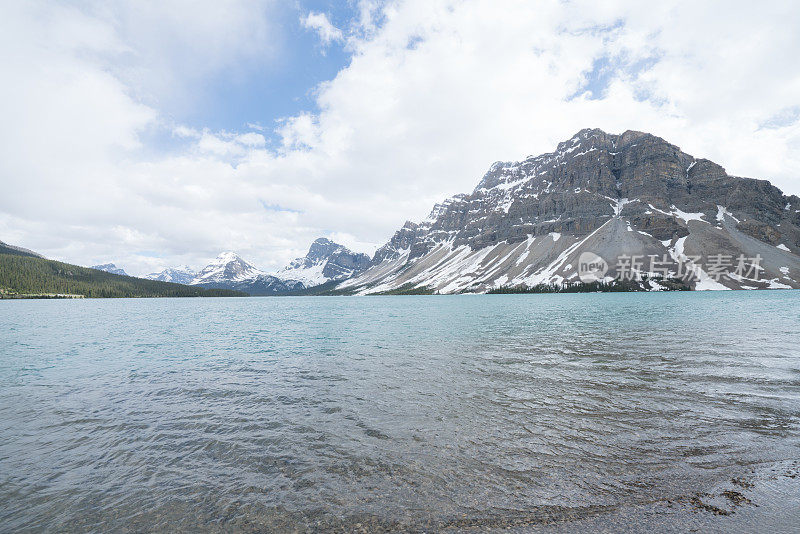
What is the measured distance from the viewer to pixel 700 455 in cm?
1145

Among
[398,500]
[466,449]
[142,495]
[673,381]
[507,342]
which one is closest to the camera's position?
[398,500]

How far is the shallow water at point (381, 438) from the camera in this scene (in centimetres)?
948

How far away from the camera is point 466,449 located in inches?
496

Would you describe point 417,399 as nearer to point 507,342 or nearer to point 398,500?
point 398,500

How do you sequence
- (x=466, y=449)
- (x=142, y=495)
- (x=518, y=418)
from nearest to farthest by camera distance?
(x=142, y=495) < (x=466, y=449) < (x=518, y=418)

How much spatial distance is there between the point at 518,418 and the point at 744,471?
23.0 feet

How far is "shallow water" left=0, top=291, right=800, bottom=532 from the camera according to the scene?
9477mm

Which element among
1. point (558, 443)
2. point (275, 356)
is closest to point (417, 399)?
point (558, 443)

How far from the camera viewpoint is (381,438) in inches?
543

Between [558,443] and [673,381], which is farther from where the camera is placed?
[673,381]

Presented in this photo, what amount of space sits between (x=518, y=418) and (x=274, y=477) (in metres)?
9.99

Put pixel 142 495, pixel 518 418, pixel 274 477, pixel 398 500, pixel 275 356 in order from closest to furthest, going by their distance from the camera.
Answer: pixel 398 500 < pixel 142 495 < pixel 274 477 < pixel 518 418 < pixel 275 356

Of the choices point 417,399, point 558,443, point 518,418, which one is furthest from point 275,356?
point 558,443

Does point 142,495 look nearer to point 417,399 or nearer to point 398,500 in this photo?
point 398,500
